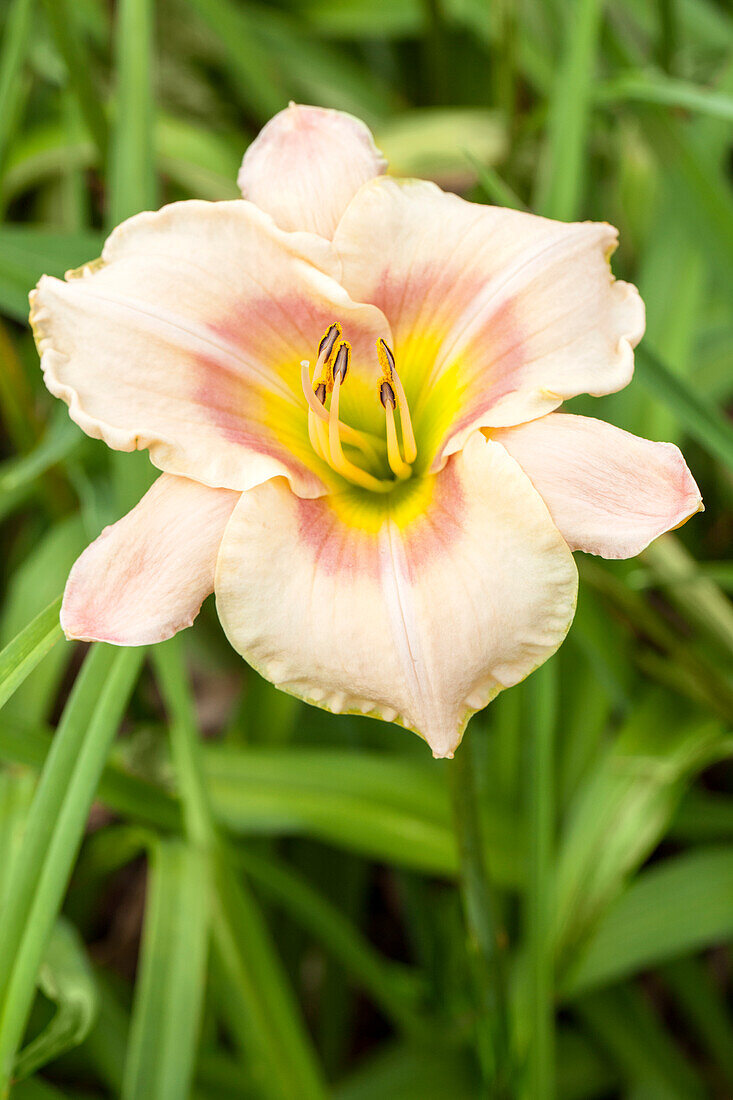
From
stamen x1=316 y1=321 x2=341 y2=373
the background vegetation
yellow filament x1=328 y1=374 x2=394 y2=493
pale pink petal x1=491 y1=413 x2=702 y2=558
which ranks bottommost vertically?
the background vegetation

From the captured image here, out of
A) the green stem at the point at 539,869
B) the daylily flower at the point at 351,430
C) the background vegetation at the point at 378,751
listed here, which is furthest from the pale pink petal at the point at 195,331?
the green stem at the point at 539,869

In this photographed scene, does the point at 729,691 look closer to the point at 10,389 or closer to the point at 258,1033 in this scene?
the point at 258,1033

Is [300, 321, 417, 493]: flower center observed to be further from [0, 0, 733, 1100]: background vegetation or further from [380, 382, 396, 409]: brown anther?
[0, 0, 733, 1100]: background vegetation

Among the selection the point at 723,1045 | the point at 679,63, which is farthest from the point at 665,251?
the point at 723,1045

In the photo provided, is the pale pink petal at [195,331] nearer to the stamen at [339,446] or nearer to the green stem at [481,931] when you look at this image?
the stamen at [339,446]

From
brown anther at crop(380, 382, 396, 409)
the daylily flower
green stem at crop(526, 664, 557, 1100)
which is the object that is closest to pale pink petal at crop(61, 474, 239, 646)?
the daylily flower
